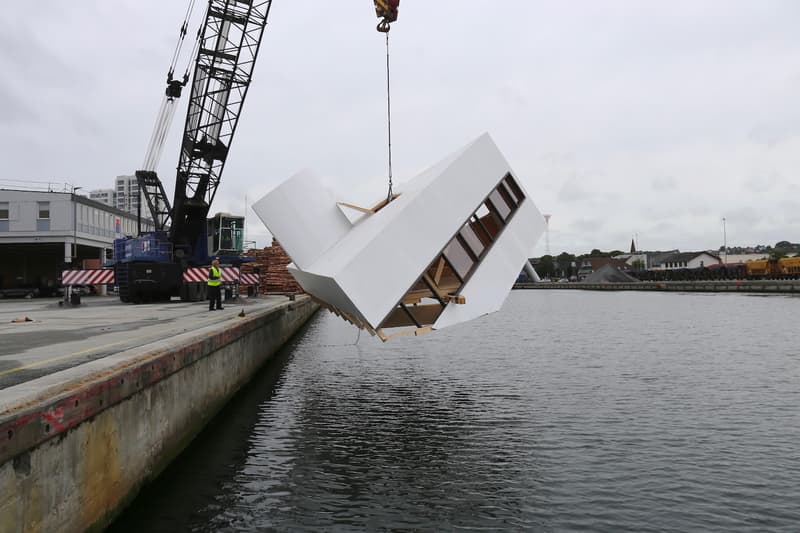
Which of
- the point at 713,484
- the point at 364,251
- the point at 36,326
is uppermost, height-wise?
the point at 364,251

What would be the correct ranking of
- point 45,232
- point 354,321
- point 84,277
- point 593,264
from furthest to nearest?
point 593,264 → point 45,232 → point 84,277 → point 354,321

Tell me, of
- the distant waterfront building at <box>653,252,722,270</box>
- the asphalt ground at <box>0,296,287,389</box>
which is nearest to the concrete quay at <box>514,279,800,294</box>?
the distant waterfront building at <box>653,252,722,270</box>

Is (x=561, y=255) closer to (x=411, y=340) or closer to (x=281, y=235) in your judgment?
(x=411, y=340)

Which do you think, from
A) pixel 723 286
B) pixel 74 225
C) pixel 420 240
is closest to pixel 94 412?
pixel 420 240

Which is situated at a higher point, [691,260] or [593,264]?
[593,264]

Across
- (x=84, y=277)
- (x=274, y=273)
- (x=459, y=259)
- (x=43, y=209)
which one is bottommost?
(x=459, y=259)

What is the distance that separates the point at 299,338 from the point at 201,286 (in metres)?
5.16

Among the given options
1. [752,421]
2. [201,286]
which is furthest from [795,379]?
[201,286]

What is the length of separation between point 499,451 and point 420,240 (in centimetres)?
358

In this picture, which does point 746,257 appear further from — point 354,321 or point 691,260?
point 354,321

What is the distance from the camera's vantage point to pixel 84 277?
22.5 meters

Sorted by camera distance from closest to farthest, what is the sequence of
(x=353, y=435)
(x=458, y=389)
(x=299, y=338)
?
(x=353, y=435)
(x=458, y=389)
(x=299, y=338)

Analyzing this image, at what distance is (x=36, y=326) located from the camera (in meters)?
13.7

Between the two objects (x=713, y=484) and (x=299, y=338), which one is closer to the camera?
(x=713, y=484)
